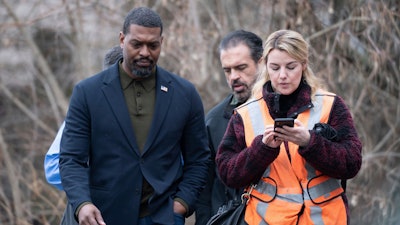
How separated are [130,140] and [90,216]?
503 mm

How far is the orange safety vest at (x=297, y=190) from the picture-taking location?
4.48 meters

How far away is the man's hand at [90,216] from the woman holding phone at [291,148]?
0.71 metres

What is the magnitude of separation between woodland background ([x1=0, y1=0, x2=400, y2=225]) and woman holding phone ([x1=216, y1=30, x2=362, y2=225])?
4.98 ft

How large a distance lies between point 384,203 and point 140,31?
3694mm

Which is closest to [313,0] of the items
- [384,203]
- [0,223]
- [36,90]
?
[384,203]

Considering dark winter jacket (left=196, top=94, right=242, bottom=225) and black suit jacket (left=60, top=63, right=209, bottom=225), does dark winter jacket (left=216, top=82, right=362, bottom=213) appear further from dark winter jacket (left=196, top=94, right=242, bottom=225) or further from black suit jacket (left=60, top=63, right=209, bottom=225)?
dark winter jacket (left=196, top=94, right=242, bottom=225)

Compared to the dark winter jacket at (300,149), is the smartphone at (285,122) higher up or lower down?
higher up

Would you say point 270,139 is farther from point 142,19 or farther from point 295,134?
point 142,19

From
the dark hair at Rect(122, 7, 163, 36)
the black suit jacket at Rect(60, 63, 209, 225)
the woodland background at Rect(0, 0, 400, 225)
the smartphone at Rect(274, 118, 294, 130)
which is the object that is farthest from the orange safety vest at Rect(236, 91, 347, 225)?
the woodland background at Rect(0, 0, 400, 225)

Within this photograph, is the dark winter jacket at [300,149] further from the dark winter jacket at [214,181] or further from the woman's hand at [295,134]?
the dark winter jacket at [214,181]

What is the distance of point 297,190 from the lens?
4.50 m

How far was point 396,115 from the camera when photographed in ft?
31.0

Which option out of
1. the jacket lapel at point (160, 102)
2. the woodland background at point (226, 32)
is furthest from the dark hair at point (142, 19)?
the woodland background at point (226, 32)

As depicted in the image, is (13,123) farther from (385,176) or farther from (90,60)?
(385,176)
